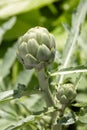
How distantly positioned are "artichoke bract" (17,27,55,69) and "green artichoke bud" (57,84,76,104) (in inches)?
3.9

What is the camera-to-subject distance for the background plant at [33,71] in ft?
3.20

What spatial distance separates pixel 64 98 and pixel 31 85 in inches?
26.7

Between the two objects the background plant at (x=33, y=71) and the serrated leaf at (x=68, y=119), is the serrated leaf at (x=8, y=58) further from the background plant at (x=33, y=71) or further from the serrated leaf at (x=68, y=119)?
the serrated leaf at (x=68, y=119)

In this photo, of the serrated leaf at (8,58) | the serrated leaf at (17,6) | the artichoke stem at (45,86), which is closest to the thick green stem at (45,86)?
the artichoke stem at (45,86)

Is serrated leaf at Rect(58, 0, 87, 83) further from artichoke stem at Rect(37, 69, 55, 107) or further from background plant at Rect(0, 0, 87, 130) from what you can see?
artichoke stem at Rect(37, 69, 55, 107)

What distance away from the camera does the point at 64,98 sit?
3.19 ft

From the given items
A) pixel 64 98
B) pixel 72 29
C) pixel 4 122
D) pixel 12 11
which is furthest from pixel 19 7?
pixel 64 98

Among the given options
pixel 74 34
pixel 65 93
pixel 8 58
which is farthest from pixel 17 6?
pixel 65 93

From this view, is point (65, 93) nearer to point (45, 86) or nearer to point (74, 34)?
point (45, 86)

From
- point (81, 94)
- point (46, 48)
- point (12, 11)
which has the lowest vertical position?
point (81, 94)

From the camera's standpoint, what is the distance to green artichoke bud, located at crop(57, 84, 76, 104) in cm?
97

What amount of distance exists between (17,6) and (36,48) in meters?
1.28

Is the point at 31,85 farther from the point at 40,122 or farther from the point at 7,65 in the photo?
the point at 40,122

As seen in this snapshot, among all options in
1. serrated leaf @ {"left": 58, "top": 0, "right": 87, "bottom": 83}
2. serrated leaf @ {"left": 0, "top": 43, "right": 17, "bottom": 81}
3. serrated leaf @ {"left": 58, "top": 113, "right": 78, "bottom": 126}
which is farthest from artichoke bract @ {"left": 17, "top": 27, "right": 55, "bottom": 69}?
serrated leaf @ {"left": 0, "top": 43, "right": 17, "bottom": 81}
